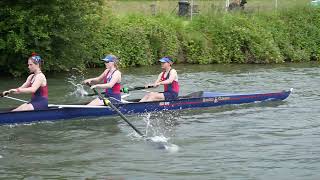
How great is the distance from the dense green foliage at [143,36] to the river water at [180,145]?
4254 mm

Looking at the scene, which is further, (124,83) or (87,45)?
(87,45)

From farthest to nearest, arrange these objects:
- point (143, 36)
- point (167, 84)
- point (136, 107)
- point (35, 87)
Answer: point (143, 36)
point (167, 84)
point (136, 107)
point (35, 87)

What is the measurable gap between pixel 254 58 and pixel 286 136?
18028 mm

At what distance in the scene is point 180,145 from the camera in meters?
12.7

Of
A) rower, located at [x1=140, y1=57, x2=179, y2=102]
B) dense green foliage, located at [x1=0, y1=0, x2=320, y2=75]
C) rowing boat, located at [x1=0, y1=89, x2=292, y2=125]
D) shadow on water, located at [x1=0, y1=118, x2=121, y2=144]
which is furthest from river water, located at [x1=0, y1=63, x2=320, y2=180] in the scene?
dense green foliage, located at [x1=0, y1=0, x2=320, y2=75]

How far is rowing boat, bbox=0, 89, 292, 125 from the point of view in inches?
539

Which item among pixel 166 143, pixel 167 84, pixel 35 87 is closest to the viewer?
pixel 166 143

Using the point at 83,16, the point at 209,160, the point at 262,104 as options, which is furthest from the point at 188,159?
the point at 83,16

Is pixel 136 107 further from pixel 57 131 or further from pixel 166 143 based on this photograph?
pixel 166 143

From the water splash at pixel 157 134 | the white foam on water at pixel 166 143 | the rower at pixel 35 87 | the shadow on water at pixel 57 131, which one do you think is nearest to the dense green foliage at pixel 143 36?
the rower at pixel 35 87

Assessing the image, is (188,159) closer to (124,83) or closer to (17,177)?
(17,177)

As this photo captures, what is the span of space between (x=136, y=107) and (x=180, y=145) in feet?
10.2

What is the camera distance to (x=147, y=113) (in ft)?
51.6

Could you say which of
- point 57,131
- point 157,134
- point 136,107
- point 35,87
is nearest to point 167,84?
point 136,107
